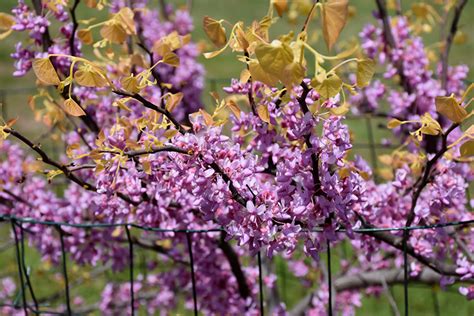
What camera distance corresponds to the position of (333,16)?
3.06 ft

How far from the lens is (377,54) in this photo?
8.01ft

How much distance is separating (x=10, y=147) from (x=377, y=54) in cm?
130

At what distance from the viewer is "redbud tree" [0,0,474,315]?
49.6 inches

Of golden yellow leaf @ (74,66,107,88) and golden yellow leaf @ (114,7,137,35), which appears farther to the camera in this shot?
golden yellow leaf @ (114,7,137,35)

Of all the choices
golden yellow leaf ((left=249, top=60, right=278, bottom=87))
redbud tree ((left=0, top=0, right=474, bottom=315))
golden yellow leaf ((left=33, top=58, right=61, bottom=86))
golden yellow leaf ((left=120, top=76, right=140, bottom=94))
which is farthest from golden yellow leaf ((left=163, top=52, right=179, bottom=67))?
golden yellow leaf ((left=249, top=60, right=278, bottom=87))

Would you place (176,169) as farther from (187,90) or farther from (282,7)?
(187,90)

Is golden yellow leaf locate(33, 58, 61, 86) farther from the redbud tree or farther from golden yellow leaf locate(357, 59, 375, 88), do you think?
golden yellow leaf locate(357, 59, 375, 88)

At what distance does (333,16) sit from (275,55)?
9 cm

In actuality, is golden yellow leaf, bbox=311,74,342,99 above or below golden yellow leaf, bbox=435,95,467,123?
below

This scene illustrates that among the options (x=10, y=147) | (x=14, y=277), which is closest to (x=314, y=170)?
(x=10, y=147)

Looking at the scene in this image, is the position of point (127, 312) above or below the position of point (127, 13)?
below

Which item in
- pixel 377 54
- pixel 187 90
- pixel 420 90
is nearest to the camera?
pixel 420 90

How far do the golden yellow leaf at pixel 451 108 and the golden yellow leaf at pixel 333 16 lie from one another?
1.04ft

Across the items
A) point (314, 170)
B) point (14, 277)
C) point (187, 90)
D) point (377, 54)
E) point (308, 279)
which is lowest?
point (314, 170)
